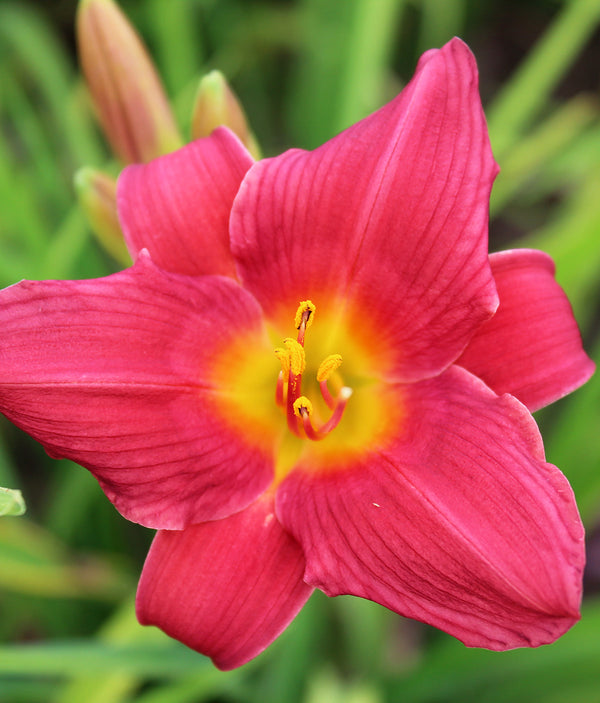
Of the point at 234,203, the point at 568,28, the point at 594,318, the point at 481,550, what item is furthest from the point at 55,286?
the point at 594,318

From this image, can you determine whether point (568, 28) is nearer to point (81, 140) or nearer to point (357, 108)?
point (357, 108)

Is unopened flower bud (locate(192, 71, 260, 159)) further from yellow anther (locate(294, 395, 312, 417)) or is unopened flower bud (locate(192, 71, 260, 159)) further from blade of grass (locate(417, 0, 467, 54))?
blade of grass (locate(417, 0, 467, 54))

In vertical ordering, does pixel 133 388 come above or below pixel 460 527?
above

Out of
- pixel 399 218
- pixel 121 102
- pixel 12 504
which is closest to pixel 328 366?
pixel 399 218

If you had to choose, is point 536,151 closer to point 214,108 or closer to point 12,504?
point 214,108

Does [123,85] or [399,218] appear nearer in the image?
[399,218]
